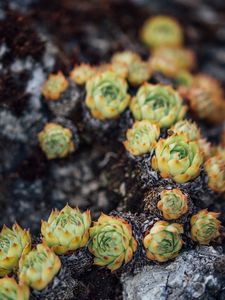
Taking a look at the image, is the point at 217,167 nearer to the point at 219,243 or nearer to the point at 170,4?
the point at 219,243

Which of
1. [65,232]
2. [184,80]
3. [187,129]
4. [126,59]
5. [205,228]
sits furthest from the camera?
[184,80]

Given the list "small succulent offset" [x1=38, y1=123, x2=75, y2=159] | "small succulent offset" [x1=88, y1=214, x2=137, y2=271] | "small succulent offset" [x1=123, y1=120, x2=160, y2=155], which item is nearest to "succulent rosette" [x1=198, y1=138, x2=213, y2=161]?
"small succulent offset" [x1=123, y1=120, x2=160, y2=155]

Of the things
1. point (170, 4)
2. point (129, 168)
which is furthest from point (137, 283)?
point (170, 4)

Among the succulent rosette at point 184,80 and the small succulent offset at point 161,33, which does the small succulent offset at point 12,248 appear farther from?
the small succulent offset at point 161,33

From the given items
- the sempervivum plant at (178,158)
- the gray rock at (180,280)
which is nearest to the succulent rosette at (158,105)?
the sempervivum plant at (178,158)

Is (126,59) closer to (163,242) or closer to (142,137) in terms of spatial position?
(142,137)

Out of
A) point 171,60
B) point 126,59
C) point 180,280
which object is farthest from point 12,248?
point 171,60
